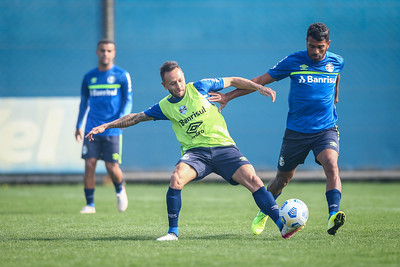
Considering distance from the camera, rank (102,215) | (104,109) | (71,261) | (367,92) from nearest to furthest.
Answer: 1. (71,261)
2. (102,215)
3. (104,109)
4. (367,92)

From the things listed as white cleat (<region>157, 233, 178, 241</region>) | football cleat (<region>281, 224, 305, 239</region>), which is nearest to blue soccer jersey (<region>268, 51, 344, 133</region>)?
football cleat (<region>281, 224, 305, 239</region>)

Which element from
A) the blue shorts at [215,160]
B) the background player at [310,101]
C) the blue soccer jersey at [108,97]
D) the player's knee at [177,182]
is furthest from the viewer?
the blue soccer jersey at [108,97]

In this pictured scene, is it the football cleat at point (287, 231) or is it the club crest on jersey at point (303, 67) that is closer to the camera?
the football cleat at point (287, 231)

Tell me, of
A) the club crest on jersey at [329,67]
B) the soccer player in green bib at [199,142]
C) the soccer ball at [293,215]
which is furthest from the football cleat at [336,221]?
the club crest on jersey at [329,67]

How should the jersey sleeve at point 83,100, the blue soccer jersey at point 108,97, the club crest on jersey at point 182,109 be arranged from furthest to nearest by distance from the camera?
the jersey sleeve at point 83,100, the blue soccer jersey at point 108,97, the club crest on jersey at point 182,109

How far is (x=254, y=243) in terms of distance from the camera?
5965 millimetres

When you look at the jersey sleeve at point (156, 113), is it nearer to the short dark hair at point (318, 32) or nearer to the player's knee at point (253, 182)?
the player's knee at point (253, 182)

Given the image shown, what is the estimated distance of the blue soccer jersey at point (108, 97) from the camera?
9.70 metres

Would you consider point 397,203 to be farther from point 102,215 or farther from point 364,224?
point 102,215

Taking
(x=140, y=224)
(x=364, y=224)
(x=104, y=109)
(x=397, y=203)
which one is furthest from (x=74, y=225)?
(x=397, y=203)

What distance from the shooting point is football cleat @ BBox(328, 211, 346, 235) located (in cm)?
611

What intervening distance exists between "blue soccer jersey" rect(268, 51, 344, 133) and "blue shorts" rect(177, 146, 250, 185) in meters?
0.98

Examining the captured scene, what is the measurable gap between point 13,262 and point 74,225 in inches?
101

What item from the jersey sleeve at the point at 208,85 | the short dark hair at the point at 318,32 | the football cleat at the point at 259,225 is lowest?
the football cleat at the point at 259,225
